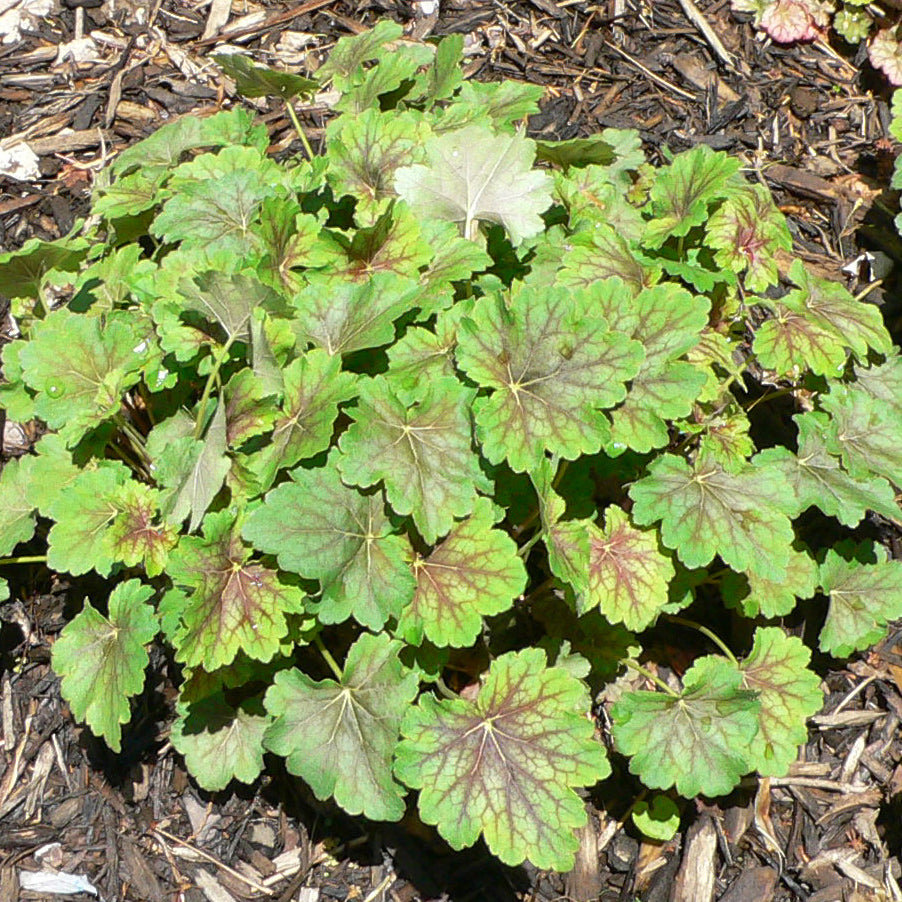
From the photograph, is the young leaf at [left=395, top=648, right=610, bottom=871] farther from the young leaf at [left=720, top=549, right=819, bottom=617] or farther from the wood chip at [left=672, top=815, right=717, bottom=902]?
the wood chip at [left=672, top=815, right=717, bottom=902]

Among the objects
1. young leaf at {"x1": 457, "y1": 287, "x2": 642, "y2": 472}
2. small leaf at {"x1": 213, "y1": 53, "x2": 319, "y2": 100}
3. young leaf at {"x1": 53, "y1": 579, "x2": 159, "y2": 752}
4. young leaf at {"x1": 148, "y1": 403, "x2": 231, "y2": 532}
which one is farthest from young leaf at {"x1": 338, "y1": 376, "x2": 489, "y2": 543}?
small leaf at {"x1": 213, "y1": 53, "x2": 319, "y2": 100}

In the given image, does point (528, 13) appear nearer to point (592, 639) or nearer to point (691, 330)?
point (691, 330)

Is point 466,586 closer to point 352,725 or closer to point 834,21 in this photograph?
point 352,725

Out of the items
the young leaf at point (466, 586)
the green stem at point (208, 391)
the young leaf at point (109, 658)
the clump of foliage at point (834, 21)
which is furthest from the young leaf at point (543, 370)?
the clump of foliage at point (834, 21)

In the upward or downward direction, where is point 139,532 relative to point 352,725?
upward

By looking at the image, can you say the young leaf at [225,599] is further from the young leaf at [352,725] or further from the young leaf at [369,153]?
the young leaf at [369,153]

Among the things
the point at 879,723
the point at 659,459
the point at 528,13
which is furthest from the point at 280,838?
the point at 528,13

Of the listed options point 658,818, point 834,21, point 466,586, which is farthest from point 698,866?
point 834,21
